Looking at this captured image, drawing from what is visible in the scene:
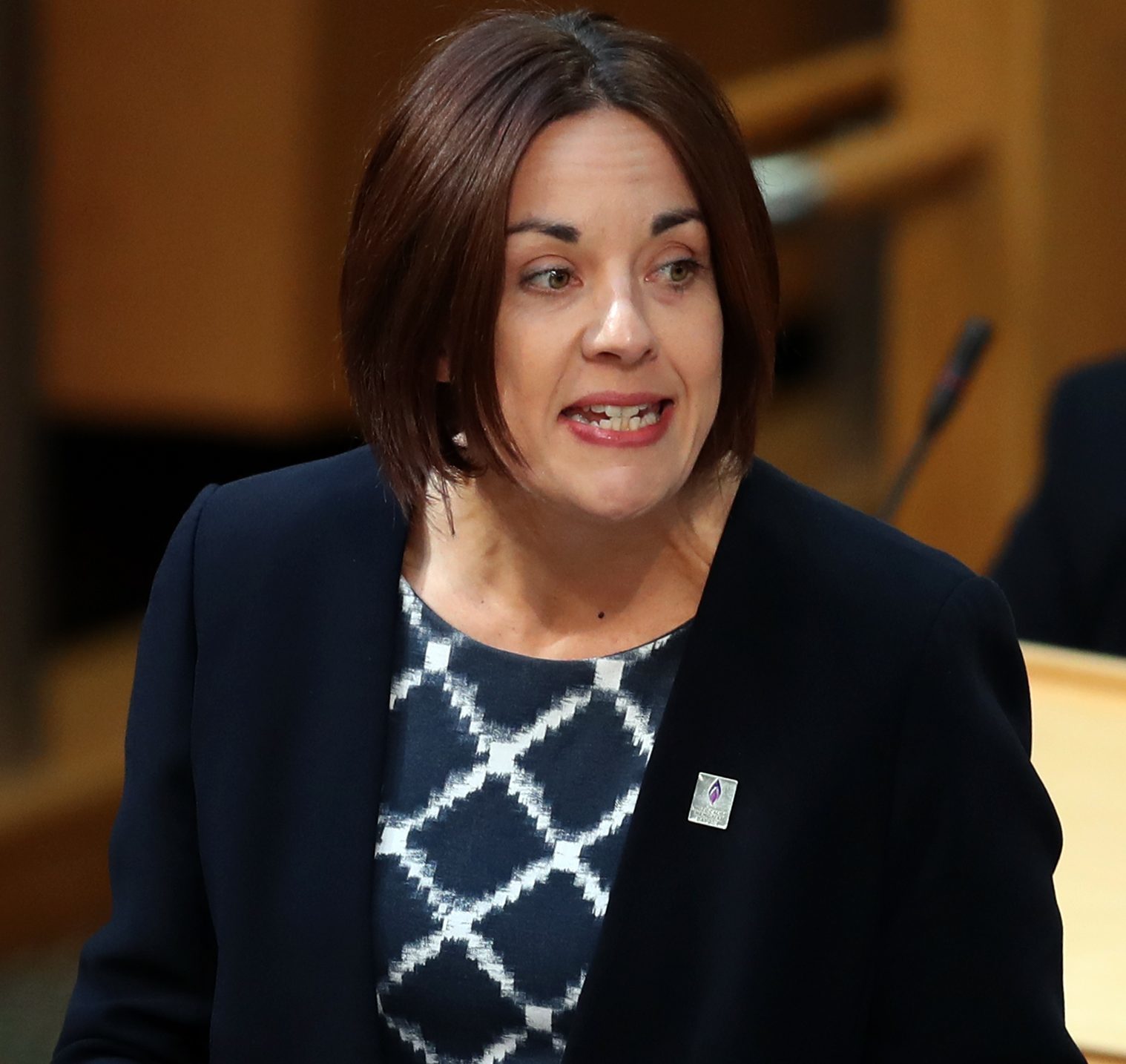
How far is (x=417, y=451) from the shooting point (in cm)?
166

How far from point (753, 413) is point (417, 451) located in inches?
11.0

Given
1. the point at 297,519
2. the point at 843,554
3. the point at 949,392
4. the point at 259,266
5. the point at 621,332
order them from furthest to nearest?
the point at 259,266, the point at 949,392, the point at 297,519, the point at 843,554, the point at 621,332

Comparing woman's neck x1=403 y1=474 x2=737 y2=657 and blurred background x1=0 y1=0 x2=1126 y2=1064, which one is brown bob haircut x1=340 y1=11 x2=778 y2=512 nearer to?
woman's neck x1=403 y1=474 x2=737 y2=657

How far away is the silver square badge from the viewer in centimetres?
156

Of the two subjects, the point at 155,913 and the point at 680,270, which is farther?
the point at 155,913

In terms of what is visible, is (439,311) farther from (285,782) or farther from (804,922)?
(804,922)

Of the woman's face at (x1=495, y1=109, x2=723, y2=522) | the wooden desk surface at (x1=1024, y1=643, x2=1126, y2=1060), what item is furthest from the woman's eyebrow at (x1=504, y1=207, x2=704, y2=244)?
the wooden desk surface at (x1=1024, y1=643, x2=1126, y2=1060)

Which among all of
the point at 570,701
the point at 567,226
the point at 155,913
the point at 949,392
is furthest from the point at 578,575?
Answer: the point at 949,392

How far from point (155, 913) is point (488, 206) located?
66cm

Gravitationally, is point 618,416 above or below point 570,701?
above

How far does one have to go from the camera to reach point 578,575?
169cm

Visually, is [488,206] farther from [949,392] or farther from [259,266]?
[259,266]

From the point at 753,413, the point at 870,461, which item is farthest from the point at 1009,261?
the point at 753,413

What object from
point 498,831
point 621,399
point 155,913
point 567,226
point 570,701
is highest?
point 567,226
